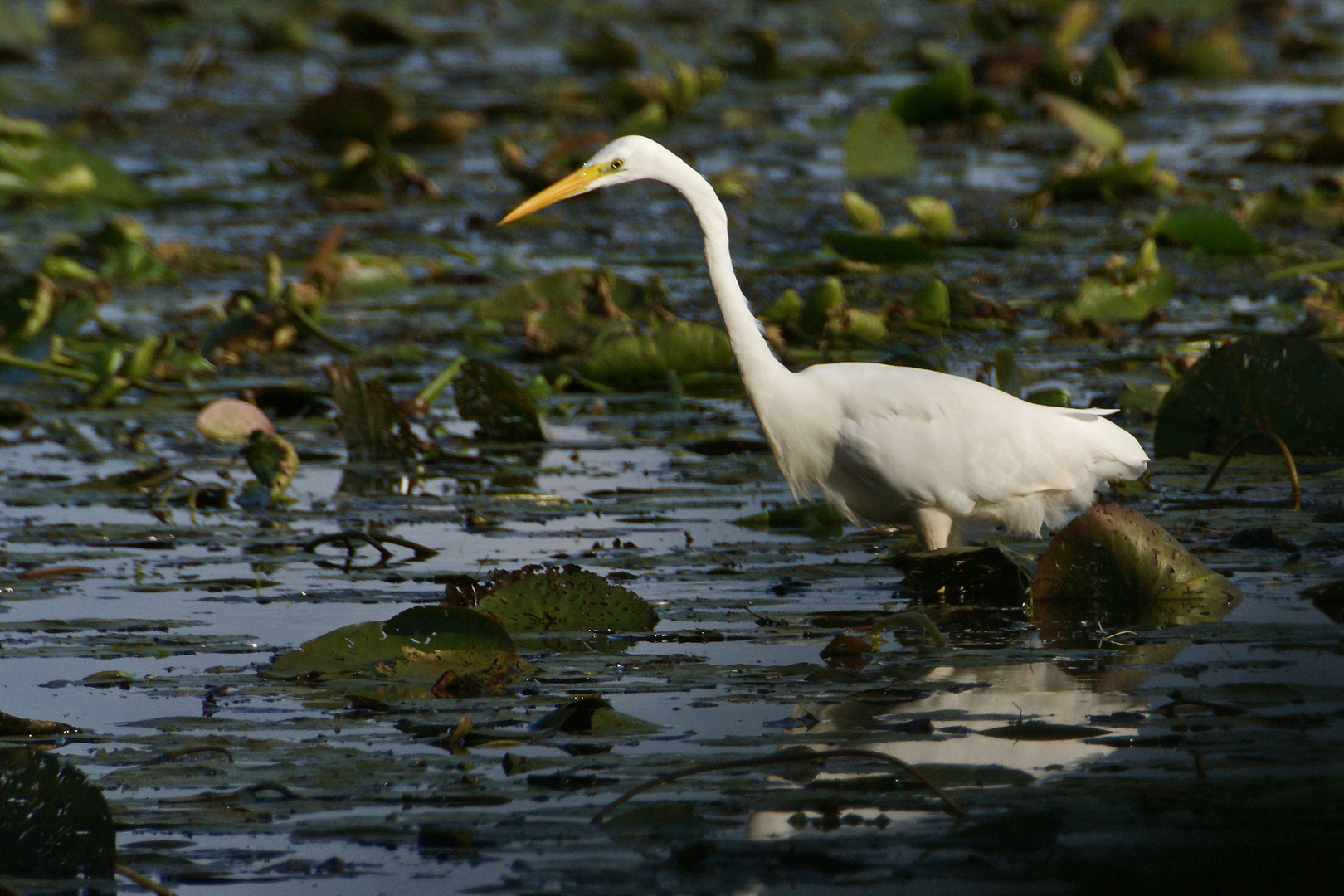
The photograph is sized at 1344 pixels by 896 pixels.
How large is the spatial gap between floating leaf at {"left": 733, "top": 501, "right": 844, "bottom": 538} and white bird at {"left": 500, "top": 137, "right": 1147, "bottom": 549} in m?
0.26

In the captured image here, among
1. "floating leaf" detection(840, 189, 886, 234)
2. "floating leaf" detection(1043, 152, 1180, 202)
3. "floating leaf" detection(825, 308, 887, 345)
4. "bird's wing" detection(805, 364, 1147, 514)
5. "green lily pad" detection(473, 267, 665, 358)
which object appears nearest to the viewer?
"bird's wing" detection(805, 364, 1147, 514)

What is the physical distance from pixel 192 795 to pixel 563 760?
69 cm

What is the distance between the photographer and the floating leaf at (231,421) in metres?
5.71

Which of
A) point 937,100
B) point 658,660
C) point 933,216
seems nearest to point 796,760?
point 658,660

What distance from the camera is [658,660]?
386 centimetres

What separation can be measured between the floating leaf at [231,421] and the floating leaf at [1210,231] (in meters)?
4.16

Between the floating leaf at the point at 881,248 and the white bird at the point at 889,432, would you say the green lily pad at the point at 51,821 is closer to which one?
the white bird at the point at 889,432

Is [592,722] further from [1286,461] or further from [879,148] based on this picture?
[879,148]

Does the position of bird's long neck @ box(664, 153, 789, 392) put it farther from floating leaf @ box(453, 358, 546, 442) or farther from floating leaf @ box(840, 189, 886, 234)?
floating leaf @ box(840, 189, 886, 234)

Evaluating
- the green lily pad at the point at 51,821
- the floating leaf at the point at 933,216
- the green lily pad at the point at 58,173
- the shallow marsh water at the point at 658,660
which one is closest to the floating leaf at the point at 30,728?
the shallow marsh water at the point at 658,660

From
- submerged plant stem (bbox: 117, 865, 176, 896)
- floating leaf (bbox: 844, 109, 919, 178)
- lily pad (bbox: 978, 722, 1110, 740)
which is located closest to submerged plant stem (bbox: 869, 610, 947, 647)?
lily pad (bbox: 978, 722, 1110, 740)

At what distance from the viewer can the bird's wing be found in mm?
4547

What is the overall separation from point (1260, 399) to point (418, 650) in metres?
2.81

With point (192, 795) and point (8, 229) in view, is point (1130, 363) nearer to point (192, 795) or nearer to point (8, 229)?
point (192, 795)
